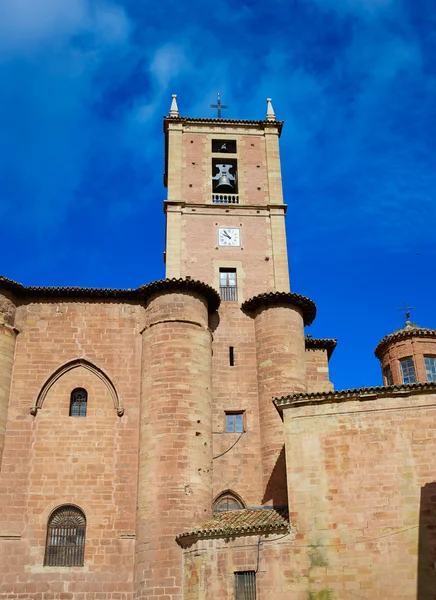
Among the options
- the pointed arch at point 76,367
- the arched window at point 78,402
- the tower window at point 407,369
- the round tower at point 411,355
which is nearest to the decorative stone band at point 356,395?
the pointed arch at point 76,367

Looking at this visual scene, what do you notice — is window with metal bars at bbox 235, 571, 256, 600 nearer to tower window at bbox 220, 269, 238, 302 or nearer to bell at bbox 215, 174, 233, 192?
tower window at bbox 220, 269, 238, 302

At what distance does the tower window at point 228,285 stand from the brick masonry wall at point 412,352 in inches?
343

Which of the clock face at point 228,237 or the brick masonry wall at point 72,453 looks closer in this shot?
the brick masonry wall at point 72,453

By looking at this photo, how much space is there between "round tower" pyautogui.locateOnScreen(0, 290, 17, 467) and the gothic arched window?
262cm

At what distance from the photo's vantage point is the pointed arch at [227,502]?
21297 millimetres

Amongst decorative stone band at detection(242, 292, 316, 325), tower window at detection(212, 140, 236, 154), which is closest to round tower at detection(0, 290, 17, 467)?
decorative stone band at detection(242, 292, 316, 325)

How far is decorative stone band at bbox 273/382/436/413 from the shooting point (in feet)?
60.9

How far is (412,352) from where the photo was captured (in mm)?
29422

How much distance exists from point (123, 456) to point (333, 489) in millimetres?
6691

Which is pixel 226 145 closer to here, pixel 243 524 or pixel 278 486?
pixel 278 486

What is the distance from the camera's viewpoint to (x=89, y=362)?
73.2 feet

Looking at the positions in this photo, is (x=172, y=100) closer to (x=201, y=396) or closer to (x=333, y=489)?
(x=201, y=396)

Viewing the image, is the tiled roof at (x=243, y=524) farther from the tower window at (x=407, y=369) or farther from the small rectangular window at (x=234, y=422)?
the tower window at (x=407, y=369)

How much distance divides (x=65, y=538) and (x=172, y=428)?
4.38m
